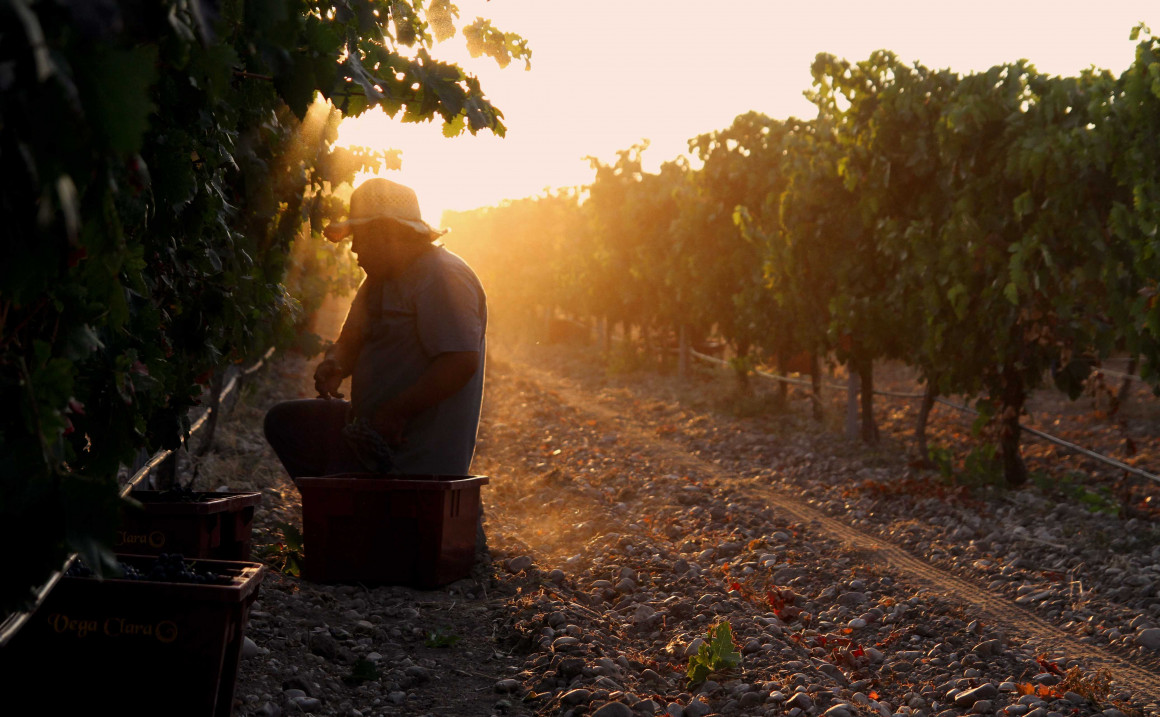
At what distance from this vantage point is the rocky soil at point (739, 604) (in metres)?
3.34

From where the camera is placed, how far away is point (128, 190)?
1.38 meters

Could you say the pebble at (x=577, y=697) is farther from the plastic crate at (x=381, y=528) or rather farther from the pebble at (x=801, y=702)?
the plastic crate at (x=381, y=528)

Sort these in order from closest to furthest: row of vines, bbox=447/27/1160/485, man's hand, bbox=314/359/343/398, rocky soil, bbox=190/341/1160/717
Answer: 1. rocky soil, bbox=190/341/1160/717
2. man's hand, bbox=314/359/343/398
3. row of vines, bbox=447/27/1160/485

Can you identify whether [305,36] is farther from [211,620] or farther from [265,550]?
[265,550]

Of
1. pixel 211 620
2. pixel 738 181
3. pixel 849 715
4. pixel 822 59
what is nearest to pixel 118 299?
pixel 211 620

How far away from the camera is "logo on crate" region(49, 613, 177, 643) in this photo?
2.32 metres

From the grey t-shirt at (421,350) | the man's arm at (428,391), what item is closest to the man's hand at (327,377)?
the grey t-shirt at (421,350)

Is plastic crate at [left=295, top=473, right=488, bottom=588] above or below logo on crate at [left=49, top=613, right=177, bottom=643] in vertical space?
below

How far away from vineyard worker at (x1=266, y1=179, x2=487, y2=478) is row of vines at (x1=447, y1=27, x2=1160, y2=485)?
4476mm

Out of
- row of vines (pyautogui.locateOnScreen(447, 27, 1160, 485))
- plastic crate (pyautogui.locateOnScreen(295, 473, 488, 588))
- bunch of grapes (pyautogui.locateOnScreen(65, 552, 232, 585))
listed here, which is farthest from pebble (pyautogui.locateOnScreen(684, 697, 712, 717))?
row of vines (pyautogui.locateOnScreen(447, 27, 1160, 485))

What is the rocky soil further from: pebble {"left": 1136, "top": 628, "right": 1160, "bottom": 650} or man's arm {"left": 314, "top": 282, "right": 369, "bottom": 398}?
man's arm {"left": 314, "top": 282, "right": 369, "bottom": 398}

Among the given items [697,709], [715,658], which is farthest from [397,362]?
[697,709]

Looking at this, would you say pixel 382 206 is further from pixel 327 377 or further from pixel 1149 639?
pixel 1149 639

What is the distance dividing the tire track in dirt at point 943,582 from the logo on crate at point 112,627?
11.7ft
